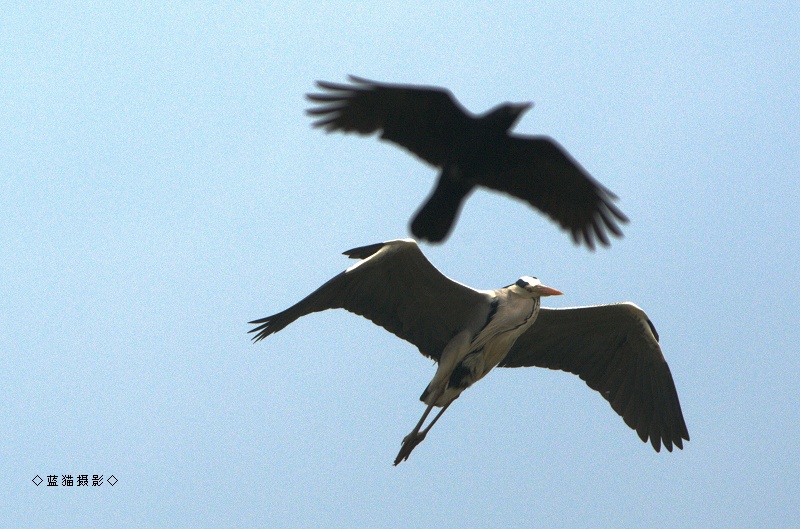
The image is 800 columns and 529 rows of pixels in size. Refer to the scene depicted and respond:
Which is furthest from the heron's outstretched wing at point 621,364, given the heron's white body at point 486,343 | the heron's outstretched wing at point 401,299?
the heron's outstretched wing at point 401,299

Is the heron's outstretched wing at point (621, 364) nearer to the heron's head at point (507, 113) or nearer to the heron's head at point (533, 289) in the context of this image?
the heron's head at point (533, 289)

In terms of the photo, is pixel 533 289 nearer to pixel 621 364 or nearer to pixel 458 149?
pixel 621 364

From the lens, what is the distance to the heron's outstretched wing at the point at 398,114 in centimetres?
772

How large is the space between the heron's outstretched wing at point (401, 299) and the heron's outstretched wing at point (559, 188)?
1831 millimetres

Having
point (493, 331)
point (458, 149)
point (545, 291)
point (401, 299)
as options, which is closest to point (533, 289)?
point (545, 291)

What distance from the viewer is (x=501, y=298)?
406 inches

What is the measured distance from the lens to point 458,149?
25.6 feet

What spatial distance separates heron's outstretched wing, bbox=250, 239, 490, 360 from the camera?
973 cm

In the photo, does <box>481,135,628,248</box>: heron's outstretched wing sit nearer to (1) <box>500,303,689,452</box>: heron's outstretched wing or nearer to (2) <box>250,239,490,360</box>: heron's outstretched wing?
(2) <box>250,239,490,360</box>: heron's outstretched wing

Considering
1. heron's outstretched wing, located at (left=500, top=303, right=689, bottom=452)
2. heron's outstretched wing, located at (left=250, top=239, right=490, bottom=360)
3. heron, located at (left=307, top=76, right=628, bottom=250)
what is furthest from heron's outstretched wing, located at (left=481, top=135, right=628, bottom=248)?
heron's outstretched wing, located at (left=500, top=303, right=689, bottom=452)

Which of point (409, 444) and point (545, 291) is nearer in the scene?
point (545, 291)

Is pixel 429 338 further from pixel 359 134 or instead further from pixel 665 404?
pixel 359 134

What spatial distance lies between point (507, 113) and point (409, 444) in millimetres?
4233

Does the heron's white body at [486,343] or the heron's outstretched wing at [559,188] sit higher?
the heron's outstretched wing at [559,188]
